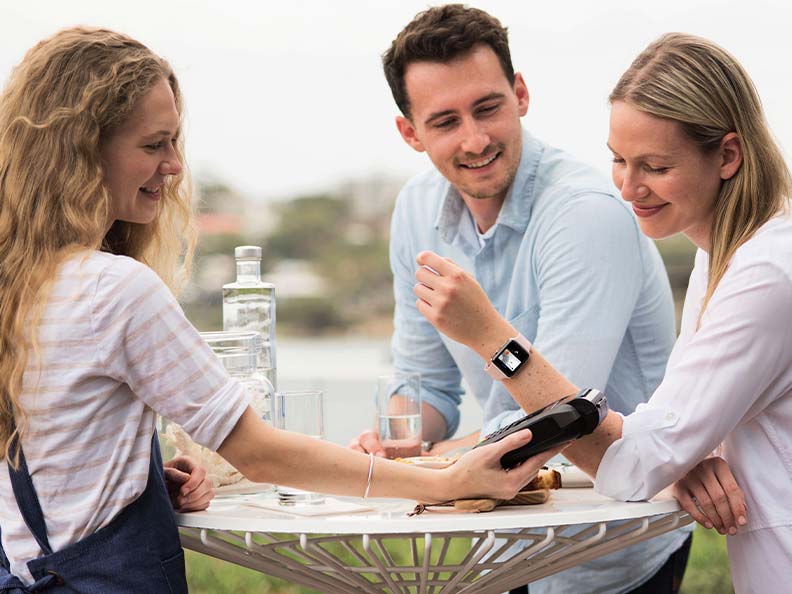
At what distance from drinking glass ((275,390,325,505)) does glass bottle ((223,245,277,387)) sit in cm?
29

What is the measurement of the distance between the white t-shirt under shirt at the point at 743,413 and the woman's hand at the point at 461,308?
288 millimetres

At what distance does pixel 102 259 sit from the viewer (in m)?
1.59

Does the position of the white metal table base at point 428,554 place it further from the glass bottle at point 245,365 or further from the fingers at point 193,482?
the glass bottle at point 245,365

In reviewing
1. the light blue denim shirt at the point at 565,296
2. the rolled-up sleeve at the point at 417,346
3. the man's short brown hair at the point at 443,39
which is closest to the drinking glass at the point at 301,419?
the light blue denim shirt at the point at 565,296

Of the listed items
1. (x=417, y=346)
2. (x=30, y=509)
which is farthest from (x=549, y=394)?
(x=417, y=346)

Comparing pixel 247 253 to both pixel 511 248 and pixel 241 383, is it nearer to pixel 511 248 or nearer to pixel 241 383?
pixel 241 383

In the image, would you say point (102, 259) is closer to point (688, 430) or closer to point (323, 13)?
point (688, 430)

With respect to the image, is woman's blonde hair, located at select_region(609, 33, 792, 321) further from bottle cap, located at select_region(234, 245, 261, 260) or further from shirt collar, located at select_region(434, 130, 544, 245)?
bottle cap, located at select_region(234, 245, 261, 260)

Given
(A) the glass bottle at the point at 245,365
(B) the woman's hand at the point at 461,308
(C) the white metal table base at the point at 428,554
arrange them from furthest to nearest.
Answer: (A) the glass bottle at the point at 245,365 < (B) the woman's hand at the point at 461,308 < (C) the white metal table base at the point at 428,554

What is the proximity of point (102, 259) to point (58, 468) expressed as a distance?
0.31m

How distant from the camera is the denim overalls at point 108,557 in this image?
5.14 ft

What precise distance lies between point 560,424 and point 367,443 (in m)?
0.70

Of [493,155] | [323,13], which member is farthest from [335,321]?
[493,155]

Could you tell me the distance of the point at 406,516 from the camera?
1.74 metres
